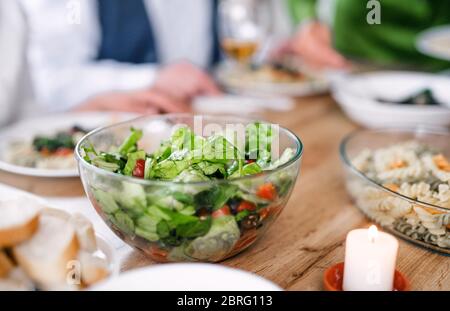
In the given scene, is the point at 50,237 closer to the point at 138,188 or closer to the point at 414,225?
the point at 138,188

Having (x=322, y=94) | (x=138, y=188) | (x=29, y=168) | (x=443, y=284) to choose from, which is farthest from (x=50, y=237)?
(x=322, y=94)

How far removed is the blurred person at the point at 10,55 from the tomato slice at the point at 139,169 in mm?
879

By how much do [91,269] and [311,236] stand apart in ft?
1.38

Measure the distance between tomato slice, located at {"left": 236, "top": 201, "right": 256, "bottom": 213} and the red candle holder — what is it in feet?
0.50

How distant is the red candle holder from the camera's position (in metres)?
0.74

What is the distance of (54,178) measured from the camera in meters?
1.14

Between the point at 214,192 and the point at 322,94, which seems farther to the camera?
the point at 322,94

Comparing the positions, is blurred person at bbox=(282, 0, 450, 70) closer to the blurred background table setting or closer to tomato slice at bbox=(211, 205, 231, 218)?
the blurred background table setting

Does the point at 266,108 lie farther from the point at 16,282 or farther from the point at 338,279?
the point at 16,282

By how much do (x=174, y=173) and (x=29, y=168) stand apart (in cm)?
45

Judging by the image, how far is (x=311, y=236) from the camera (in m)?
0.93

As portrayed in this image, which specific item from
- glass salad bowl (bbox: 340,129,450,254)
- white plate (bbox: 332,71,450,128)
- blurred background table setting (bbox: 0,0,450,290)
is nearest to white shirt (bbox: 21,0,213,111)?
blurred background table setting (bbox: 0,0,450,290)
